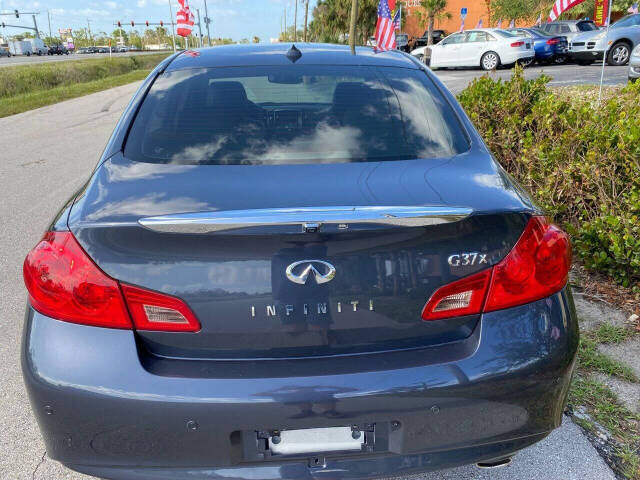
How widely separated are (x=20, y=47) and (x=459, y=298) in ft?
316

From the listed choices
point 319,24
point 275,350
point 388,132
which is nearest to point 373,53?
point 388,132

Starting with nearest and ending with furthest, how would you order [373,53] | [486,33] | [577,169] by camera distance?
[373,53]
[577,169]
[486,33]

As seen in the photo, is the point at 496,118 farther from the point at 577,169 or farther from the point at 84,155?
the point at 84,155

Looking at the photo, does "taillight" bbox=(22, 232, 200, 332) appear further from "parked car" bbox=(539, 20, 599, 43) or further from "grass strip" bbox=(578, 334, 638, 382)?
"parked car" bbox=(539, 20, 599, 43)

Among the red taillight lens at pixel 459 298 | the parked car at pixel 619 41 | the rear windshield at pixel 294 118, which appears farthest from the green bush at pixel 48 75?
the red taillight lens at pixel 459 298

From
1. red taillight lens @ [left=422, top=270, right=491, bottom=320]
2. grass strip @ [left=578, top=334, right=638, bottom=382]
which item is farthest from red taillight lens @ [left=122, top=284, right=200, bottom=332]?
grass strip @ [left=578, top=334, right=638, bottom=382]

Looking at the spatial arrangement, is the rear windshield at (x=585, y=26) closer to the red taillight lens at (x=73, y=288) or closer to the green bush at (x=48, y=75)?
the green bush at (x=48, y=75)

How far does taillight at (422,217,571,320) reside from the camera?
1.69 meters

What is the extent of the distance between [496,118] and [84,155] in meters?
6.62

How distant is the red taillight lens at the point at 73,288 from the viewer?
165 cm

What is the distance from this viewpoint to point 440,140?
7.38 ft

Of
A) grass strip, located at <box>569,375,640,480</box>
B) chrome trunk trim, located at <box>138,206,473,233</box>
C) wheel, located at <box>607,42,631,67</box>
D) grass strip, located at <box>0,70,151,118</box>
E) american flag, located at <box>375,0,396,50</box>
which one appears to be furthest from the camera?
wheel, located at <box>607,42,631,67</box>

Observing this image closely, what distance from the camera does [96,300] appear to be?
65.1 inches

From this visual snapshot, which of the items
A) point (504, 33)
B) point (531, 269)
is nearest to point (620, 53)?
point (504, 33)
